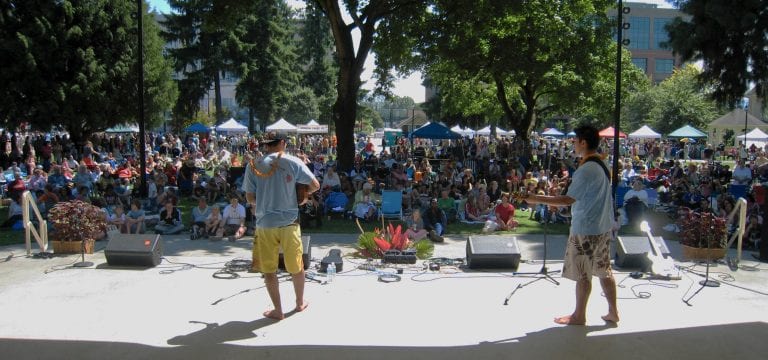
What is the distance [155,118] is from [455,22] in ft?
60.7

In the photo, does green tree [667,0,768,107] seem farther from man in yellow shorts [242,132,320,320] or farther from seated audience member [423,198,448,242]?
man in yellow shorts [242,132,320,320]

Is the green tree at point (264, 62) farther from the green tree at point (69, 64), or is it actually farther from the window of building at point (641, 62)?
the window of building at point (641, 62)

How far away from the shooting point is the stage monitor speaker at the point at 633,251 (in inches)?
314

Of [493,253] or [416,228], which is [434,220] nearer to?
[416,228]

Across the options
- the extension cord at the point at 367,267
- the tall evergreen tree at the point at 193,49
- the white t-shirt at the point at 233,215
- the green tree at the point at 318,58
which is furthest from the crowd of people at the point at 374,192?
the green tree at the point at 318,58

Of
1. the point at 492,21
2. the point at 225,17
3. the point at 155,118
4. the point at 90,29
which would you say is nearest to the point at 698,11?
the point at 492,21

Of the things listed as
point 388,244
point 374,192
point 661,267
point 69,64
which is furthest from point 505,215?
point 69,64

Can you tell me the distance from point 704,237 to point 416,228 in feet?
15.0

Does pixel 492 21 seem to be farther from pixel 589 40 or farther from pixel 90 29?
pixel 90 29

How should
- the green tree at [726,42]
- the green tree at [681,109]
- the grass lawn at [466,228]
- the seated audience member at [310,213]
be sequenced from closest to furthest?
the grass lawn at [466,228] < the seated audience member at [310,213] < the green tree at [726,42] < the green tree at [681,109]

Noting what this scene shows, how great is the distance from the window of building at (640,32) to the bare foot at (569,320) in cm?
7954

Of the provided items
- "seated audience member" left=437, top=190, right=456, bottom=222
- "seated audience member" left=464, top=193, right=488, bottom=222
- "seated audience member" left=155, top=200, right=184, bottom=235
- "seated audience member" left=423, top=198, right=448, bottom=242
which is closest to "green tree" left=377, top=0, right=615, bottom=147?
"seated audience member" left=464, top=193, right=488, bottom=222

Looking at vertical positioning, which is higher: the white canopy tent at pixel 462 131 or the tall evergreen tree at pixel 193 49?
the tall evergreen tree at pixel 193 49

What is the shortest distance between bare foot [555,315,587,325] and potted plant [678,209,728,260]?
406 cm
